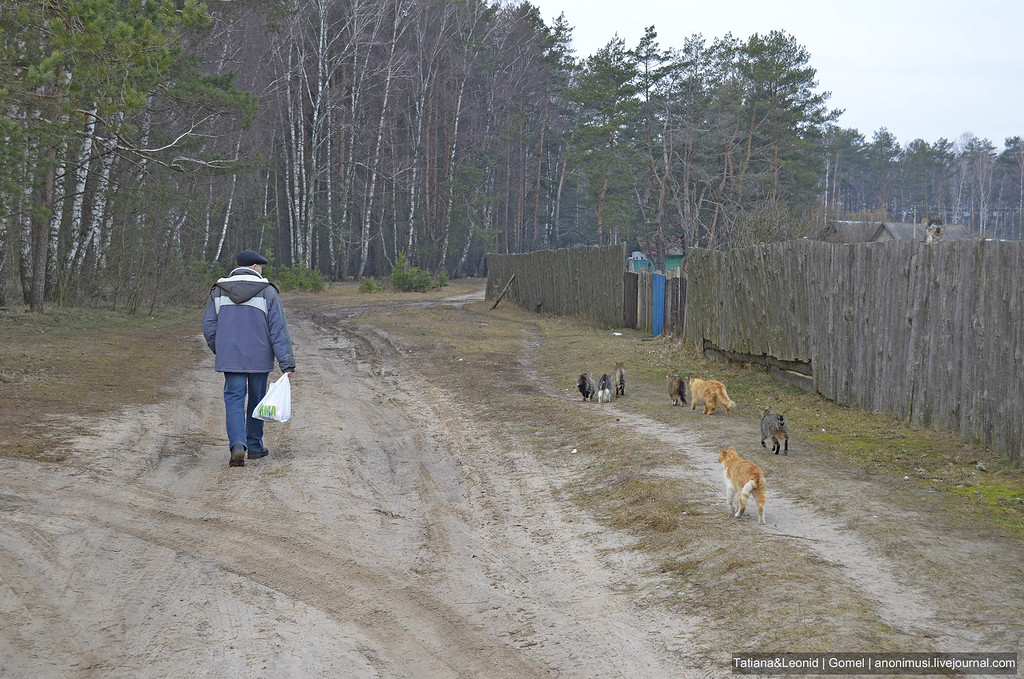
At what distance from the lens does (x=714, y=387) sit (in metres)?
10.1

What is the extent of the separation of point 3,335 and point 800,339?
14457 millimetres

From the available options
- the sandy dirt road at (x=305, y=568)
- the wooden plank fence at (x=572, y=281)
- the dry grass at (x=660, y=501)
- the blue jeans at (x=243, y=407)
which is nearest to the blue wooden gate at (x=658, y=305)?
the wooden plank fence at (x=572, y=281)

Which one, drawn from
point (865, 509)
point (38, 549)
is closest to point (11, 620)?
point (38, 549)

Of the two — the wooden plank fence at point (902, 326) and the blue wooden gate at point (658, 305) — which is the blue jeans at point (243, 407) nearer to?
the wooden plank fence at point (902, 326)

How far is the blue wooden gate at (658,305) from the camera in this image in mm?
20109

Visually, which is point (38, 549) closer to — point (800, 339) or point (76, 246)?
point (800, 339)

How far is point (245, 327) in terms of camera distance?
7828 mm

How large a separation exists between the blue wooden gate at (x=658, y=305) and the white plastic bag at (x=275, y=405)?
13446 mm

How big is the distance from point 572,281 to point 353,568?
21.3m

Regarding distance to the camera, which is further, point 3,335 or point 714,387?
point 3,335

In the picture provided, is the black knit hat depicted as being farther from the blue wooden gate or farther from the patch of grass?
the blue wooden gate

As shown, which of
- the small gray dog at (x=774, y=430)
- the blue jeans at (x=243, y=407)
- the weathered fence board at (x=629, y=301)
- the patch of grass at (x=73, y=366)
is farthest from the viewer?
the weathered fence board at (x=629, y=301)

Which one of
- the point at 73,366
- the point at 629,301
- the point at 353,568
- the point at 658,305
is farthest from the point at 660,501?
the point at 629,301

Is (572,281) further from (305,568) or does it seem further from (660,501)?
(305,568)
